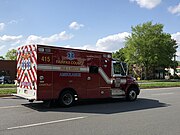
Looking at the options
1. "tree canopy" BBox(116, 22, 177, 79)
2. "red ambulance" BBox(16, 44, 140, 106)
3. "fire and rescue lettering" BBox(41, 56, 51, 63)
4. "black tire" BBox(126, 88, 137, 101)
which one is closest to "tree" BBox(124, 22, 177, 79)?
"tree canopy" BBox(116, 22, 177, 79)

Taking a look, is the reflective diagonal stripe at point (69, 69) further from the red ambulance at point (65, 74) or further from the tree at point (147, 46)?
the tree at point (147, 46)

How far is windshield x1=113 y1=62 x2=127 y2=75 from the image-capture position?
48.6 ft

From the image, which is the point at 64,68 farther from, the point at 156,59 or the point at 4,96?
the point at 156,59

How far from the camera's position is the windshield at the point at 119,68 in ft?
48.6

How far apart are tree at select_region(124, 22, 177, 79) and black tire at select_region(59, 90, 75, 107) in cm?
5382

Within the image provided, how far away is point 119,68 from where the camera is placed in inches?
592

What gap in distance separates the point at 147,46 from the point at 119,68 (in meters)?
52.0

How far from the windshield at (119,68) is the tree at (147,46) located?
166ft

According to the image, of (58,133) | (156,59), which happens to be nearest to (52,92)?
(58,133)

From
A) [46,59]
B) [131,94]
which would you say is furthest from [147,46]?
[46,59]

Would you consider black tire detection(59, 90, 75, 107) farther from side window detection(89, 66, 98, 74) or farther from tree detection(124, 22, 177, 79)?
tree detection(124, 22, 177, 79)

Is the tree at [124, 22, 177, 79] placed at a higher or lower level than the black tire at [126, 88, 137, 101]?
higher

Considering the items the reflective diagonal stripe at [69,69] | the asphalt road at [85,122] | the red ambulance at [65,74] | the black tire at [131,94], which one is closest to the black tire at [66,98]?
the red ambulance at [65,74]

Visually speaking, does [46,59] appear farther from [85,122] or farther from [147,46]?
[147,46]
